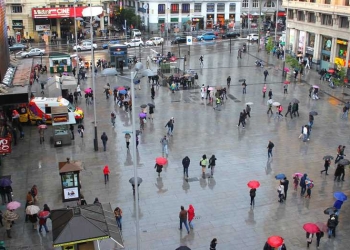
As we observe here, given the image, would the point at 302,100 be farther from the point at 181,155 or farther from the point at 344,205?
the point at 344,205

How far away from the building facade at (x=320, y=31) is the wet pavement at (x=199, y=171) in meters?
12.8

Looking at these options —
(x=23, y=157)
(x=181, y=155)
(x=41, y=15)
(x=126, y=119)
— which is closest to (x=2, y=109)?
(x=23, y=157)

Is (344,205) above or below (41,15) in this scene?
below

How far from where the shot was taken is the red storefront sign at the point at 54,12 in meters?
78.9

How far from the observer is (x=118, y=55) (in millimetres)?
56344

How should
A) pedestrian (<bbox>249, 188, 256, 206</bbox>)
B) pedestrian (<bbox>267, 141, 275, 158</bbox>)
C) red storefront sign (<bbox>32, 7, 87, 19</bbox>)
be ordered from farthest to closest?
red storefront sign (<bbox>32, 7, 87, 19</bbox>) < pedestrian (<bbox>267, 141, 275, 158</bbox>) < pedestrian (<bbox>249, 188, 256, 206</bbox>)

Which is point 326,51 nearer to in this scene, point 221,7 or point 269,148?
point 269,148

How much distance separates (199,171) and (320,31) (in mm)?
37749

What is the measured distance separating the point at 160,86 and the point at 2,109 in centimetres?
1868

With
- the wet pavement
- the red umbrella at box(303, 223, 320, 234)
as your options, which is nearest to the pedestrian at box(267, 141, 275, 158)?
the wet pavement

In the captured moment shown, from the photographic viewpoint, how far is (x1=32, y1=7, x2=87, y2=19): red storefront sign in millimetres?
78875

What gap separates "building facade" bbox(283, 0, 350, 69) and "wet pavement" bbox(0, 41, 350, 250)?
12821mm

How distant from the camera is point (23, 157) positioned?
98.7ft

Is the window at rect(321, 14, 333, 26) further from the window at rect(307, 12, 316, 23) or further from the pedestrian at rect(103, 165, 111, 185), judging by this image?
the pedestrian at rect(103, 165, 111, 185)
